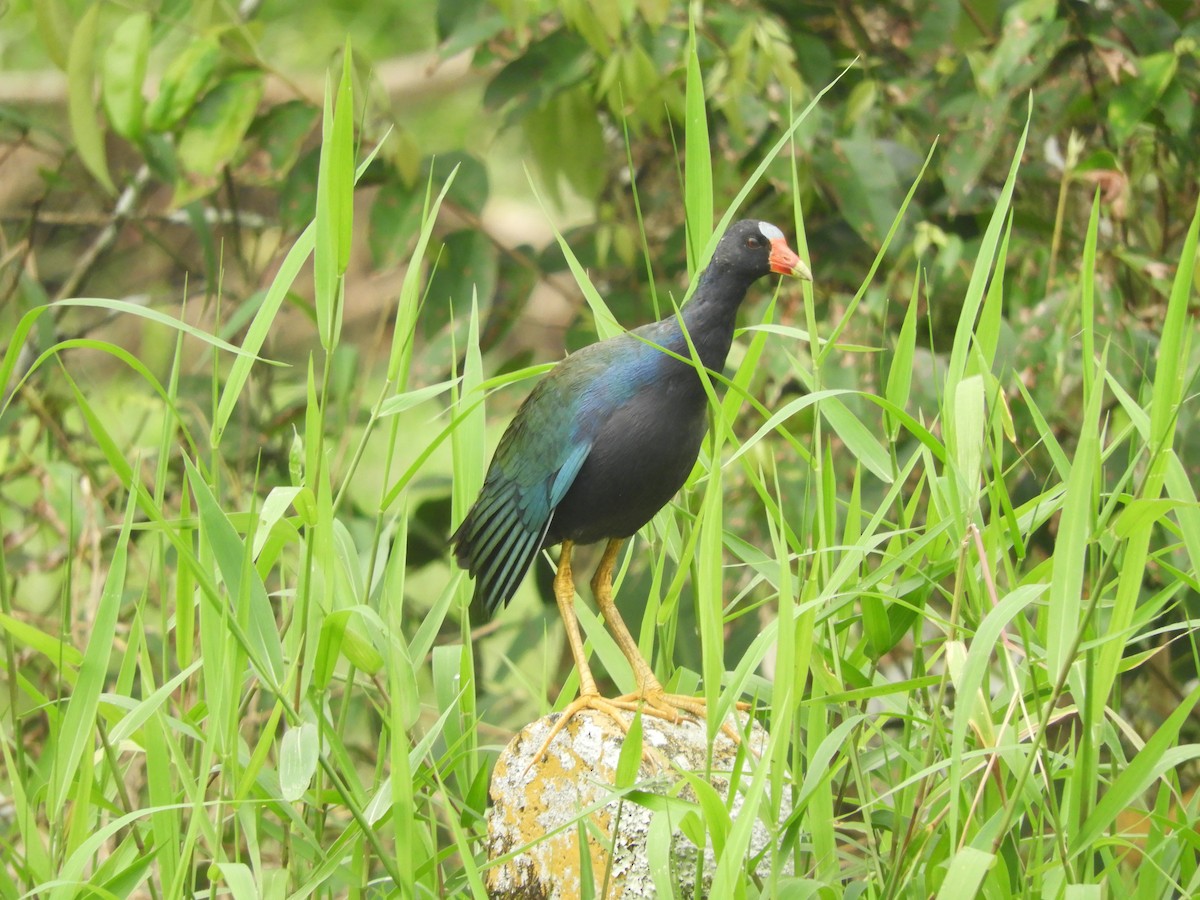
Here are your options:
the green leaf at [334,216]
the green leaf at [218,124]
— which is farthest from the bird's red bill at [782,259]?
the green leaf at [218,124]

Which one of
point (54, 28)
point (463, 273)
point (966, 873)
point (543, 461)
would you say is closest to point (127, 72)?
point (54, 28)

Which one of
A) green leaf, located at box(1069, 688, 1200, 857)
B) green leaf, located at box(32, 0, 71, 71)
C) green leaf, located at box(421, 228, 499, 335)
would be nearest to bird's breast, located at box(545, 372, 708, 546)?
green leaf, located at box(1069, 688, 1200, 857)

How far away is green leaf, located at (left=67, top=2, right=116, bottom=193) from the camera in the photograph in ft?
9.86

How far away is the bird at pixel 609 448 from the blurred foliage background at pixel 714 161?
442 mm

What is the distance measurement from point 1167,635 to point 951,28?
1.60 metres

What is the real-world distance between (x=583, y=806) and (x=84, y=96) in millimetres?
2022

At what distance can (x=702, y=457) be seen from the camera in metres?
2.25

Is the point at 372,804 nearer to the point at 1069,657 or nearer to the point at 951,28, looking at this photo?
the point at 1069,657

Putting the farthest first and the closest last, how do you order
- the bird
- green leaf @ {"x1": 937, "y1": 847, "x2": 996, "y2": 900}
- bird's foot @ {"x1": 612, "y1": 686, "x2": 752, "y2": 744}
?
the bird
bird's foot @ {"x1": 612, "y1": 686, "x2": 752, "y2": 744}
green leaf @ {"x1": 937, "y1": 847, "x2": 996, "y2": 900}

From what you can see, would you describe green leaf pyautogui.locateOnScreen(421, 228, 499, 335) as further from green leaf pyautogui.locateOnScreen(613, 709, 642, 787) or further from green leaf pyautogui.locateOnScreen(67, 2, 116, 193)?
green leaf pyautogui.locateOnScreen(613, 709, 642, 787)

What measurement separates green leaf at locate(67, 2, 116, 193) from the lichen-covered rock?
1.71 m

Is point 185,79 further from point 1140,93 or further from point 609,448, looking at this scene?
point 1140,93

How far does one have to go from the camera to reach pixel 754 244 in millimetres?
2350

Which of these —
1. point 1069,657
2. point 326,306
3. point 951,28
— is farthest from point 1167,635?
point 326,306
